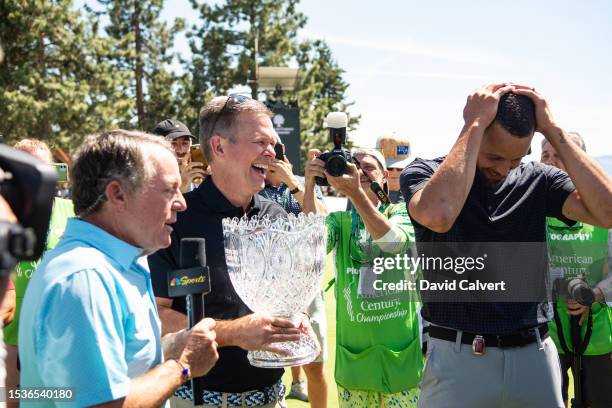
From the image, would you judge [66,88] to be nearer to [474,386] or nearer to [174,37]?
[174,37]

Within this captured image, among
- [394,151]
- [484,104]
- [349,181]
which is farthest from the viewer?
[394,151]

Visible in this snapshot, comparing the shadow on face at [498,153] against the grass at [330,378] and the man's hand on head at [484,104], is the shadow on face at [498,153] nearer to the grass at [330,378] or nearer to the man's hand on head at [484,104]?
the man's hand on head at [484,104]

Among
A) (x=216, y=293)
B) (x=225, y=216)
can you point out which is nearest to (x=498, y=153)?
(x=225, y=216)

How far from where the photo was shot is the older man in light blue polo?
1.59 metres

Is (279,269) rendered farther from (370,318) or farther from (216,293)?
(370,318)

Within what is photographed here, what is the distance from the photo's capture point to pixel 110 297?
5.57 feet

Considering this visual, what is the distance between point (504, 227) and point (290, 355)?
1.04 metres

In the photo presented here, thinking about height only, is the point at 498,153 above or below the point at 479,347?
above

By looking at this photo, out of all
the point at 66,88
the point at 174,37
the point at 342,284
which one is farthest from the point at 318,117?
the point at 342,284

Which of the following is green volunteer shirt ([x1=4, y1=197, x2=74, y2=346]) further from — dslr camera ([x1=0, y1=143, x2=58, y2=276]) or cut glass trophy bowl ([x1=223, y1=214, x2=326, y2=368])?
dslr camera ([x1=0, y1=143, x2=58, y2=276])

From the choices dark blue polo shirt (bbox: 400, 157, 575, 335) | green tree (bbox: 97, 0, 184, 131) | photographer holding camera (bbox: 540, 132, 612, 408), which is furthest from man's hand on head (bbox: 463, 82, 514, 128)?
green tree (bbox: 97, 0, 184, 131)

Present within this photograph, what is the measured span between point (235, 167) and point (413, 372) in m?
1.90

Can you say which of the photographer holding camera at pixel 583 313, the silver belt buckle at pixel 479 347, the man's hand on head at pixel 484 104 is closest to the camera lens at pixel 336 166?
the man's hand on head at pixel 484 104

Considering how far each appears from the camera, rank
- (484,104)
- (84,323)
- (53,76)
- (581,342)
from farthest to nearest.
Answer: (53,76)
(581,342)
(484,104)
(84,323)
